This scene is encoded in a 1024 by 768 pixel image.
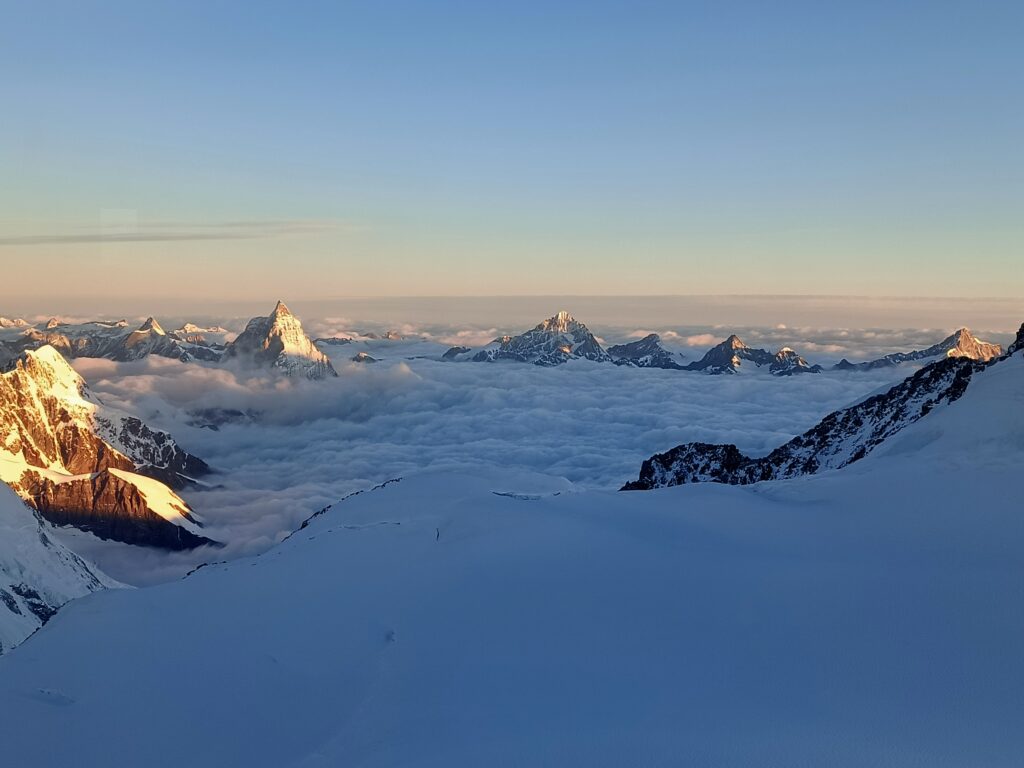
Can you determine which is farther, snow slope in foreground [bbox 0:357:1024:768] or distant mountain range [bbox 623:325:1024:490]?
distant mountain range [bbox 623:325:1024:490]

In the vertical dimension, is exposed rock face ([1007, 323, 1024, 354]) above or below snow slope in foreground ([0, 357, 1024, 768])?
Result: above

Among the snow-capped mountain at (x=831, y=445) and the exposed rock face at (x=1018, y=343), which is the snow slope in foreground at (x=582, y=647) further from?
the snow-capped mountain at (x=831, y=445)

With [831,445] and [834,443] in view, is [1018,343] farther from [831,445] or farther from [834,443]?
[831,445]

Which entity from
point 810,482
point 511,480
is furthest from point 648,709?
point 511,480

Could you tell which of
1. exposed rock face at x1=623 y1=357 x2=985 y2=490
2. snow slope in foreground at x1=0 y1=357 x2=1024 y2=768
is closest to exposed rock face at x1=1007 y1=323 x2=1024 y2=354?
exposed rock face at x1=623 y1=357 x2=985 y2=490

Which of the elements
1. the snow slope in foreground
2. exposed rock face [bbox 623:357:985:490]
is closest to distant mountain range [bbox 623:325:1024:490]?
exposed rock face [bbox 623:357:985:490]

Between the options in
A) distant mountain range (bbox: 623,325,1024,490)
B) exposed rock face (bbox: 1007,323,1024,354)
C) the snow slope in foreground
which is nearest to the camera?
the snow slope in foreground

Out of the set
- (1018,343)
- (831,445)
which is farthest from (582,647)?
(831,445)

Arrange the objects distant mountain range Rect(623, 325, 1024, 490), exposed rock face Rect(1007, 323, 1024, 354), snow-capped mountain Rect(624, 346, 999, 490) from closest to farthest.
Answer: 1. exposed rock face Rect(1007, 323, 1024, 354)
2. distant mountain range Rect(623, 325, 1024, 490)
3. snow-capped mountain Rect(624, 346, 999, 490)


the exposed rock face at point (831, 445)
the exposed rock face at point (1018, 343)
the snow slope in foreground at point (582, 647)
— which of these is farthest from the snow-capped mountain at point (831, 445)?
the snow slope in foreground at point (582, 647)

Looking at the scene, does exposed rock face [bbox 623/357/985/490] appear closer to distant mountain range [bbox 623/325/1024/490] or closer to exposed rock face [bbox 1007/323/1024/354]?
distant mountain range [bbox 623/325/1024/490]
